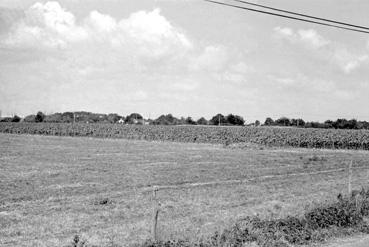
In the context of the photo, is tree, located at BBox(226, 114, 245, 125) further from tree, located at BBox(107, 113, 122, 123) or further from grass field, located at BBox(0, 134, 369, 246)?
grass field, located at BBox(0, 134, 369, 246)

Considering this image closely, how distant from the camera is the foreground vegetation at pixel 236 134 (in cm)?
5872

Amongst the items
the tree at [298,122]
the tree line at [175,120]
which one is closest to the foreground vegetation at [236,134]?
the tree line at [175,120]

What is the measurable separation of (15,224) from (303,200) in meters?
9.29

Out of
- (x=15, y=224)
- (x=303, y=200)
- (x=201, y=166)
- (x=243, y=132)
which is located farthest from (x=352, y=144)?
(x=15, y=224)

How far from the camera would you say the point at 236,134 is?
6594 cm

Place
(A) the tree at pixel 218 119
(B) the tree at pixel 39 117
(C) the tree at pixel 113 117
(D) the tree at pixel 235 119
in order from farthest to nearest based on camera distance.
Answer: (C) the tree at pixel 113 117 → (B) the tree at pixel 39 117 → (A) the tree at pixel 218 119 → (D) the tree at pixel 235 119

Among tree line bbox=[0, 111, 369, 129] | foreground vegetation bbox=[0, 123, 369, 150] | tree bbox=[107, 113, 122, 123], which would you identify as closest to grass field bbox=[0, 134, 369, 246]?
foreground vegetation bbox=[0, 123, 369, 150]

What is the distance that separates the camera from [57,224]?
1123cm

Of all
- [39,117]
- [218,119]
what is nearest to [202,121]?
[218,119]

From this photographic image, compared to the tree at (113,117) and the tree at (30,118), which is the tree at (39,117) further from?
the tree at (113,117)

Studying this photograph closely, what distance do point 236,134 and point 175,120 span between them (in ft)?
227

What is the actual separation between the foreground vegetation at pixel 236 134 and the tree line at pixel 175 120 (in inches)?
1049

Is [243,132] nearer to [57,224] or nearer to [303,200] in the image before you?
[303,200]

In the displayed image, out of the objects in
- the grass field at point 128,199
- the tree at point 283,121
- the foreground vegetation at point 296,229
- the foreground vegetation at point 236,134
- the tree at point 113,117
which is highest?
the tree at point 113,117
